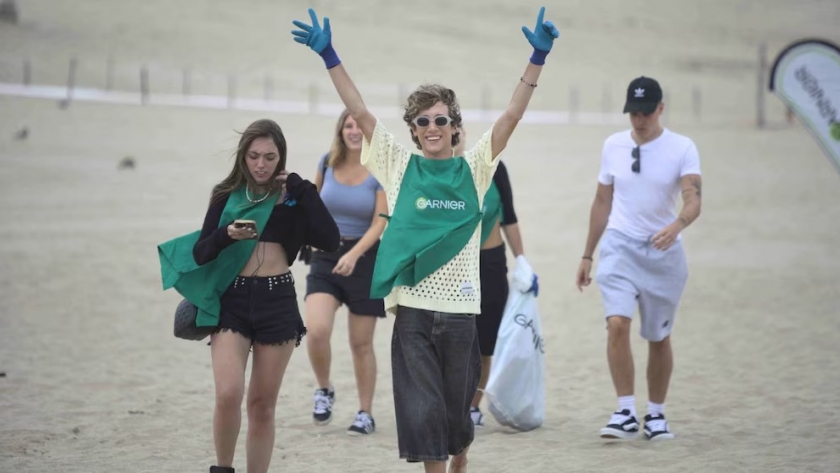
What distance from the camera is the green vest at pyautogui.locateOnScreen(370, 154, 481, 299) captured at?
4.68m

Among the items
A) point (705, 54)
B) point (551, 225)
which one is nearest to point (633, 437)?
point (551, 225)

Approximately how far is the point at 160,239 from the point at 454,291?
10.9 meters

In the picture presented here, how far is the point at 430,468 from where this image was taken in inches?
186

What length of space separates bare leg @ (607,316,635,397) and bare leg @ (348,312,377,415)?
1.43 m

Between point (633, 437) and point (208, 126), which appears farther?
point (208, 126)

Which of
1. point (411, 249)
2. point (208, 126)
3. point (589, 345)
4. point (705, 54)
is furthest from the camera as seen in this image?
point (705, 54)

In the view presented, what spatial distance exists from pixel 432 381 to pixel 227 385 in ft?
2.81

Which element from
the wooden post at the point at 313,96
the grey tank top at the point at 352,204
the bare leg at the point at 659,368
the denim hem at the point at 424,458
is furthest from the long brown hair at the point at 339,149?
the wooden post at the point at 313,96

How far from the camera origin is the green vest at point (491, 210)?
22.4ft

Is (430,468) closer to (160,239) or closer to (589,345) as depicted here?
(589,345)

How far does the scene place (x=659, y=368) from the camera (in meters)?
6.72

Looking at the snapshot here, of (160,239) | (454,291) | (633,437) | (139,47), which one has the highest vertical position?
(139,47)

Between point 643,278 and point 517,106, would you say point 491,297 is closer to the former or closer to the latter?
point 643,278

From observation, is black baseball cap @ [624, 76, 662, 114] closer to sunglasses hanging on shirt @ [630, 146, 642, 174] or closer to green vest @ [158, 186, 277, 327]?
sunglasses hanging on shirt @ [630, 146, 642, 174]
